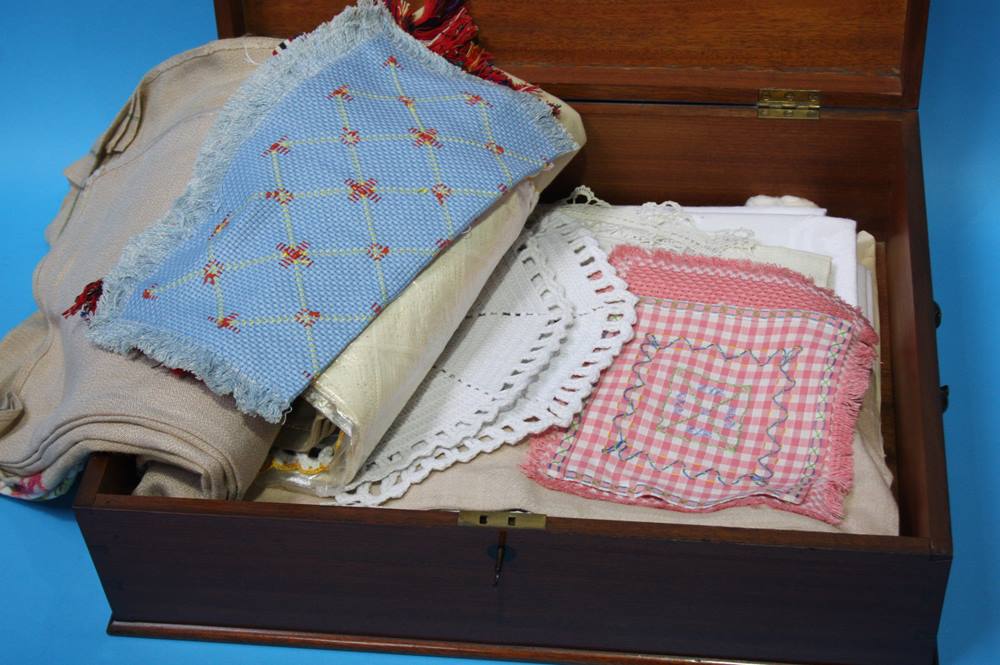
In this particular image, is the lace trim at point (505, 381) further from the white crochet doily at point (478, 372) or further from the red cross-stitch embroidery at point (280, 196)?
the red cross-stitch embroidery at point (280, 196)

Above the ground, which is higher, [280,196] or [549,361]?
[280,196]

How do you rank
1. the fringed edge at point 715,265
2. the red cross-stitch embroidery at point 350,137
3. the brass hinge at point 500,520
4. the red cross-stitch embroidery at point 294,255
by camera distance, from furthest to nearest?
the fringed edge at point 715,265 → the red cross-stitch embroidery at point 350,137 → the red cross-stitch embroidery at point 294,255 → the brass hinge at point 500,520

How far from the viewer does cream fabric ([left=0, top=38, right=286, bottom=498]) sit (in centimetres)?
140

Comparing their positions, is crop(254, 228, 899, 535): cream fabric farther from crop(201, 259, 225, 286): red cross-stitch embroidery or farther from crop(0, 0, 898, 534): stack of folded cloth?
crop(201, 259, 225, 286): red cross-stitch embroidery

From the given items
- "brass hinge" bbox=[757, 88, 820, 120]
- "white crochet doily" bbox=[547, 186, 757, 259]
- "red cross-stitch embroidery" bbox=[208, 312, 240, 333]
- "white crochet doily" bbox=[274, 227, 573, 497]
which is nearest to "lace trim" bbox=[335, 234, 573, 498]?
"white crochet doily" bbox=[274, 227, 573, 497]

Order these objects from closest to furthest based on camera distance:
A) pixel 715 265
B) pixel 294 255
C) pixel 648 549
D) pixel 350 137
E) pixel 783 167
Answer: pixel 648 549 < pixel 294 255 < pixel 350 137 < pixel 715 265 < pixel 783 167

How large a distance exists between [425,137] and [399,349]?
0.26 meters

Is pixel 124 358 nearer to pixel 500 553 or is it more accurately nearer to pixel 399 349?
pixel 399 349

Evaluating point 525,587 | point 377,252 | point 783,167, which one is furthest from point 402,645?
point 783,167

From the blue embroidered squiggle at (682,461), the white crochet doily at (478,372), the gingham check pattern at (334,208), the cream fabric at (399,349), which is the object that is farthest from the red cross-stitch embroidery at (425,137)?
the blue embroidered squiggle at (682,461)

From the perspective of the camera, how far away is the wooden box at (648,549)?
53.2 inches

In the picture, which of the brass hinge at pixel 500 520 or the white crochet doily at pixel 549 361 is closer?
the brass hinge at pixel 500 520

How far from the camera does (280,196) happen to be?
1.49 metres

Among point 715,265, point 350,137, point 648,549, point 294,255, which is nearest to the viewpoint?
point 648,549
